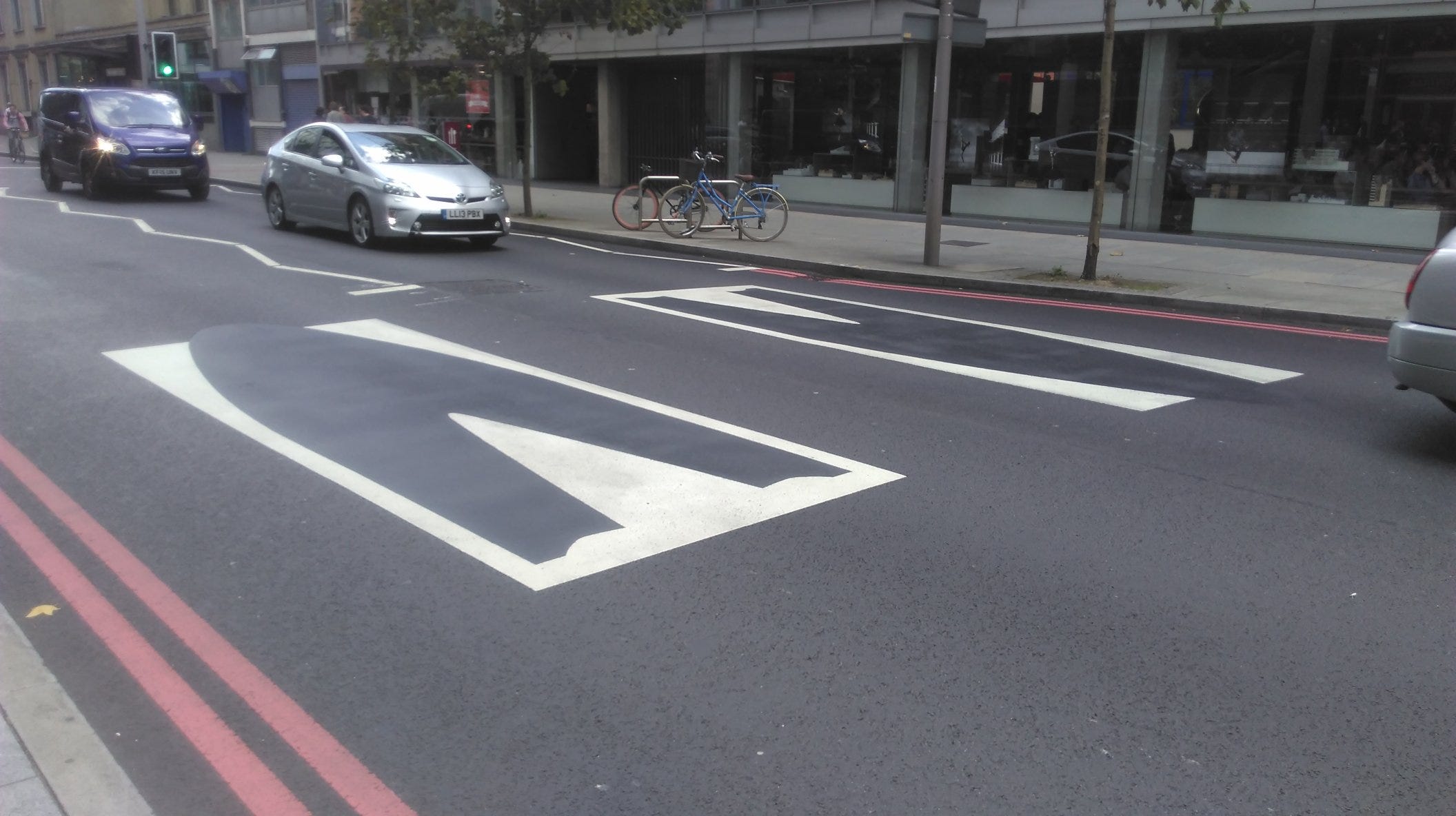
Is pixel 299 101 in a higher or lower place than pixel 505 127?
higher

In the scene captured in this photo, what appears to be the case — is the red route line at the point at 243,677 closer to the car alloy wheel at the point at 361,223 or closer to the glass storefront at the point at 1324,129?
the car alloy wheel at the point at 361,223

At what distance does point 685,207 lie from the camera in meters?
17.5

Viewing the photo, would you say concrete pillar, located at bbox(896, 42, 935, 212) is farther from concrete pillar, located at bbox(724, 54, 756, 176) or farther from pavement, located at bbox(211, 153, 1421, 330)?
concrete pillar, located at bbox(724, 54, 756, 176)

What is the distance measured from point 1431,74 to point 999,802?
15524 mm

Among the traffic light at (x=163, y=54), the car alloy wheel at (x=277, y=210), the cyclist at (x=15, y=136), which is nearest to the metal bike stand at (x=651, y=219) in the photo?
the car alloy wheel at (x=277, y=210)

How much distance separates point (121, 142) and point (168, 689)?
20.0 meters

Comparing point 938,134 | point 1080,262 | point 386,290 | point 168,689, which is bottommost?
point 168,689

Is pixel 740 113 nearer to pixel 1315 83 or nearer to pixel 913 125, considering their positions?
pixel 913 125

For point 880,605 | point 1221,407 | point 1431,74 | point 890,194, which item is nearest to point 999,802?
point 880,605

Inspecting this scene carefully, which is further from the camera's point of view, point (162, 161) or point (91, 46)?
point (91, 46)

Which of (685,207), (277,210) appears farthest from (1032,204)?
(277,210)

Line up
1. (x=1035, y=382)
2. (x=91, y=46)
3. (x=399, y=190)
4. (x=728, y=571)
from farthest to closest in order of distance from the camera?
(x=91, y=46) → (x=399, y=190) → (x=1035, y=382) → (x=728, y=571)

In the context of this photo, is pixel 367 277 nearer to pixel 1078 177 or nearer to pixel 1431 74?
pixel 1078 177

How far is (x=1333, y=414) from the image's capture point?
24.7 feet
